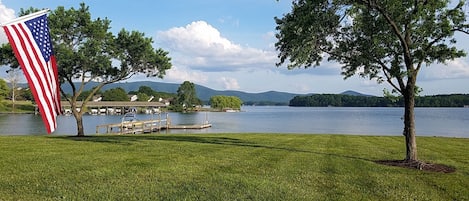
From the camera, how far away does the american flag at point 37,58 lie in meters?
7.41

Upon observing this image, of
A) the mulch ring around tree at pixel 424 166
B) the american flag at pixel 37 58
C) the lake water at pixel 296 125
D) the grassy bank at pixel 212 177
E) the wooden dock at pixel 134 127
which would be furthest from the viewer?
the lake water at pixel 296 125

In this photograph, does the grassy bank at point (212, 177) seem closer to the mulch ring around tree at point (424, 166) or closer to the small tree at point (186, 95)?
the mulch ring around tree at point (424, 166)

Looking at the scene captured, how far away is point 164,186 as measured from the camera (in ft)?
29.2

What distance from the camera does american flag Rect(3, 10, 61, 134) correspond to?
741 centimetres

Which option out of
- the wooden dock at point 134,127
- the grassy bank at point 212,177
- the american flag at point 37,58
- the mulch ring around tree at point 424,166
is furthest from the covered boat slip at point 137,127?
the american flag at point 37,58

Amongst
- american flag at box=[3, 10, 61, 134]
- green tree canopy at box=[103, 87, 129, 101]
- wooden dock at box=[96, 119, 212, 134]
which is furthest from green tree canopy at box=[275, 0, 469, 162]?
green tree canopy at box=[103, 87, 129, 101]

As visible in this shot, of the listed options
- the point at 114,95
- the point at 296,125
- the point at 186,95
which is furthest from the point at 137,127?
the point at 114,95

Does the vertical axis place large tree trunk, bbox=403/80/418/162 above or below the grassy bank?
above

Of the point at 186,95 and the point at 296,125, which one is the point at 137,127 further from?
the point at 186,95

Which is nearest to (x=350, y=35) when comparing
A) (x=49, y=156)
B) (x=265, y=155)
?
(x=265, y=155)

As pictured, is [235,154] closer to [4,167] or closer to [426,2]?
[4,167]

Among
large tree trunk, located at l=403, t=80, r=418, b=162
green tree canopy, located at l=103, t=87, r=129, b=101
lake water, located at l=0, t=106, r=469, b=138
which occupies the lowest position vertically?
lake water, located at l=0, t=106, r=469, b=138

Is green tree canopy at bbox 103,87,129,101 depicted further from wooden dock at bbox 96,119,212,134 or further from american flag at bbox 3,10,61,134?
american flag at bbox 3,10,61,134

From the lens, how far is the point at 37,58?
7953 millimetres
